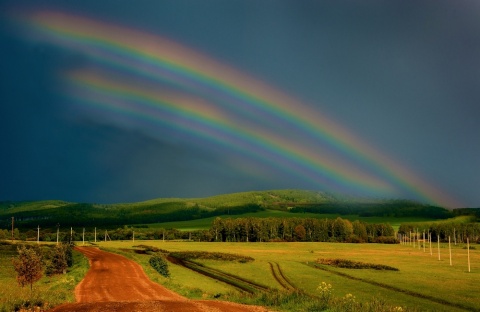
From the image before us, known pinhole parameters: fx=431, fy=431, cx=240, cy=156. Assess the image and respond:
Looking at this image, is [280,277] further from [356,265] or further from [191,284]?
[356,265]

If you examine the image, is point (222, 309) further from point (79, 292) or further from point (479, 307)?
point (479, 307)

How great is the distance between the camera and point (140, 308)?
2430 cm

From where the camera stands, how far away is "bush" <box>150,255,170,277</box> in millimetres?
73238

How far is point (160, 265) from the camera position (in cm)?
7581

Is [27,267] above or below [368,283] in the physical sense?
above

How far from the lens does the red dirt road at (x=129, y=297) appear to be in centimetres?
2472

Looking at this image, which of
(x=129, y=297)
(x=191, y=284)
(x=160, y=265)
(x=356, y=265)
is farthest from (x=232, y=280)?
(x=129, y=297)

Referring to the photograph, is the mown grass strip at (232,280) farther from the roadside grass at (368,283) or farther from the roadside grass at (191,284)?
the roadside grass at (191,284)

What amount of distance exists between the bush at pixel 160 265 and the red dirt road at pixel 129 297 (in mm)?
7488

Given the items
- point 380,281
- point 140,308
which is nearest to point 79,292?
point 140,308

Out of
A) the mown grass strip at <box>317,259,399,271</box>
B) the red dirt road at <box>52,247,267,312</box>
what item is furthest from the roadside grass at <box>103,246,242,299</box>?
the mown grass strip at <box>317,259,399,271</box>

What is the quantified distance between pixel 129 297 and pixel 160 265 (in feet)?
126

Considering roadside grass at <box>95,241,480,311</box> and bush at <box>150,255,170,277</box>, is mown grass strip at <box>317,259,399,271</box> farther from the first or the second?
bush at <box>150,255,170,277</box>

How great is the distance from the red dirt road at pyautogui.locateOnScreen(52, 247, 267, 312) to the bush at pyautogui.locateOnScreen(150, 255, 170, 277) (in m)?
7.49
